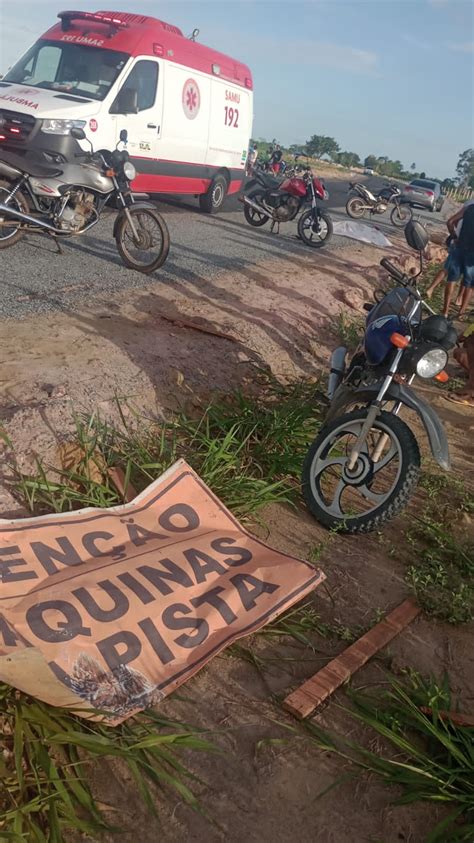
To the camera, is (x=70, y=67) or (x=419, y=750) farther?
(x=70, y=67)

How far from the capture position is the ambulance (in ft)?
26.4

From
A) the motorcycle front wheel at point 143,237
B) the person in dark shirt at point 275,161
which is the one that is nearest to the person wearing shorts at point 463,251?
the motorcycle front wheel at point 143,237

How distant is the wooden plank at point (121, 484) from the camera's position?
3.25m

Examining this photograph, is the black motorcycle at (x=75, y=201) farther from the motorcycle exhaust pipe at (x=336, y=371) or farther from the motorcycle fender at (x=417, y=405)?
the motorcycle fender at (x=417, y=405)

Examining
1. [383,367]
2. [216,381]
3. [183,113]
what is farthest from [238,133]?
[383,367]

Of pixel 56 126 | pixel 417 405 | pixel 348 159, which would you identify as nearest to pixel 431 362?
pixel 417 405

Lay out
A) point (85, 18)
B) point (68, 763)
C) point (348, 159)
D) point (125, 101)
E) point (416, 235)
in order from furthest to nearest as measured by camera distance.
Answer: point (348, 159) → point (85, 18) → point (125, 101) → point (416, 235) → point (68, 763)

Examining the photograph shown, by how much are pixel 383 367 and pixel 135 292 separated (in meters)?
3.36

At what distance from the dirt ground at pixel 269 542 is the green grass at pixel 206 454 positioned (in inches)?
5.4

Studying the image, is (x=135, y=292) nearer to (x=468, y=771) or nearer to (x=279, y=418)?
(x=279, y=418)

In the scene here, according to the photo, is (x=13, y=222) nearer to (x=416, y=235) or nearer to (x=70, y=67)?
(x=70, y=67)

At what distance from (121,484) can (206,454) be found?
53cm

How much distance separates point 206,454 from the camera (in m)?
3.64

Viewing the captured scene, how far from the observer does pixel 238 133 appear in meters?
13.1
